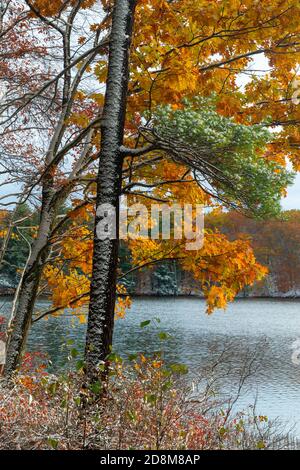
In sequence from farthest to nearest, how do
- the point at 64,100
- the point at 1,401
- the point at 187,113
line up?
Result: the point at 64,100 → the point at 187,113 → the point at 1,401

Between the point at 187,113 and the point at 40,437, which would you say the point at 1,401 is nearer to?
the point at 40,437

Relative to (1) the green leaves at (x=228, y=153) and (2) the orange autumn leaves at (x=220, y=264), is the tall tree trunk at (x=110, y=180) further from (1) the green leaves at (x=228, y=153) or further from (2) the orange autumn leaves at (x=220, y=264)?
(2) the orange autumn leaves at (x=220, y=264)

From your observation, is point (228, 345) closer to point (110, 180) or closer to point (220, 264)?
point (220, 264)

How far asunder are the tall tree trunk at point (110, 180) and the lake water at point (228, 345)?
5.63 metres

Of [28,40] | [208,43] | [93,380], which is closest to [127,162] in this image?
[208,43]

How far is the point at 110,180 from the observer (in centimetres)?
641

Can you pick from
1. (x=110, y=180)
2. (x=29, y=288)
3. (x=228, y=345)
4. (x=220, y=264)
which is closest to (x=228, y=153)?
(x=110, y=180)

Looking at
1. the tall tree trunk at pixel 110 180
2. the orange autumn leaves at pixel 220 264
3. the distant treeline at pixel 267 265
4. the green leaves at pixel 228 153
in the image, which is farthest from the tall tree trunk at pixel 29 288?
the distant treeline at pixel 267 265

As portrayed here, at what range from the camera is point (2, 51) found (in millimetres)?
9828

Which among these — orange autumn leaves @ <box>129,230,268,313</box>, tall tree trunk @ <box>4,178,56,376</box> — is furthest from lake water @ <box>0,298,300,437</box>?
orange autumn leaves @ <box>129,230,268,313</box>

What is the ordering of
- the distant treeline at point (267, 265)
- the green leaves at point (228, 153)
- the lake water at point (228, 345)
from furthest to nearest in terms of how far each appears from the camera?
1. the distant treeline at point (267, 265)
2. the lake water at point (228, 345)
3. the green leaves at point (228, 153)

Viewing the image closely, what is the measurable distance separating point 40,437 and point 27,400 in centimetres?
80

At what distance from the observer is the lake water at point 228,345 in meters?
19.1
